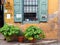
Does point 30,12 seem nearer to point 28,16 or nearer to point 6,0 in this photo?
point 28,16

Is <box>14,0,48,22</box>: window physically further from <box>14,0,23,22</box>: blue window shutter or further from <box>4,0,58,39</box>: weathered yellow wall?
<box>4,0,58,39</box>: weathered yellow wall

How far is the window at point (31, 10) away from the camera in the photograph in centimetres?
1072

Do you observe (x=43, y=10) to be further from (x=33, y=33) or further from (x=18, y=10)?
(x=33, y=33)

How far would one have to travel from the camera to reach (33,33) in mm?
9984

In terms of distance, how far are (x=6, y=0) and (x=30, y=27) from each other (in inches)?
72.6

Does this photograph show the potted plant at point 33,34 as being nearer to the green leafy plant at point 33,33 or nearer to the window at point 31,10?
the green leafy plant at point 33,33

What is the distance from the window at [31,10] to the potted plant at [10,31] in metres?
0.65

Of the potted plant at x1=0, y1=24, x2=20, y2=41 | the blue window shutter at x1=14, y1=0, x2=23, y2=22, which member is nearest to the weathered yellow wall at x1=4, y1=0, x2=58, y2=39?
the blue window shutter at x1=14, y1=0, x2=23, y2=22

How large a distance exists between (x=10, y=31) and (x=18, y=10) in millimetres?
1223

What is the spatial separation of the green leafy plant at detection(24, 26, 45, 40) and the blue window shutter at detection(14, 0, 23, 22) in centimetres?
84

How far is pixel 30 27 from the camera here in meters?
10.3

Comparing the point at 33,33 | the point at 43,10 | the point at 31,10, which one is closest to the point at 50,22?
the point at 43,10

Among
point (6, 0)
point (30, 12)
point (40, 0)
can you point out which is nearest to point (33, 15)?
point (30, 12)

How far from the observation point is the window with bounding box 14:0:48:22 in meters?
10.7
